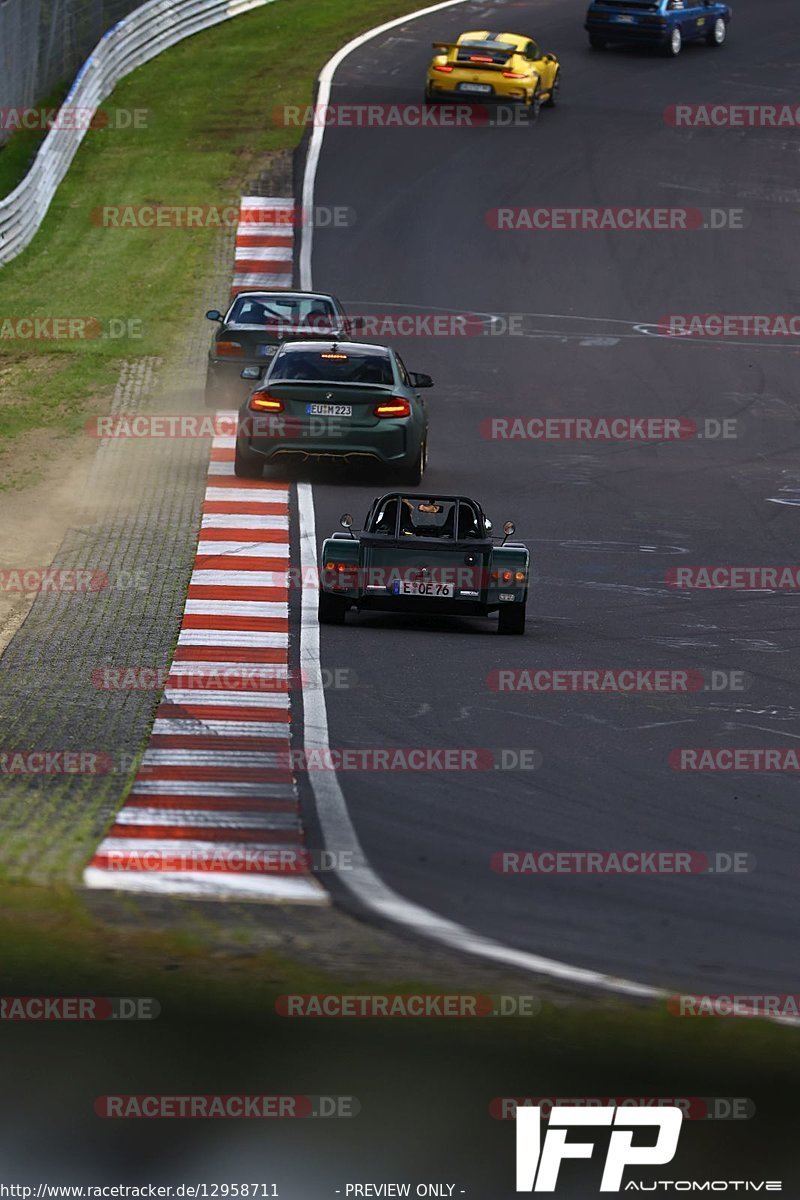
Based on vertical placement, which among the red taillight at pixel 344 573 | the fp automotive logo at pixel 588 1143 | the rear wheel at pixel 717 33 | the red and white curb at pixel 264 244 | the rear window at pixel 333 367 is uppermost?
the fp automotive logo at pixel 588 1143

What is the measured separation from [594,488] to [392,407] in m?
2.49

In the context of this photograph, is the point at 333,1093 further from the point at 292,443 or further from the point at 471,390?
the point at 471,390

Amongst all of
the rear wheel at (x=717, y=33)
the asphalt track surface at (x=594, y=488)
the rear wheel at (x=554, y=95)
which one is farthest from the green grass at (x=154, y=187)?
the rear wheel at (x=717, y=33)

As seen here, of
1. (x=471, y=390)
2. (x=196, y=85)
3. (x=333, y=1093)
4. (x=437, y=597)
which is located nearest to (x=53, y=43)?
(x=196, y=85)

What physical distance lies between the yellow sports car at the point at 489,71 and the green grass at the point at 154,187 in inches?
123

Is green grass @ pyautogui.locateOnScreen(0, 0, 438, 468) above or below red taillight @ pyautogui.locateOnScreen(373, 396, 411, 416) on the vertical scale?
below

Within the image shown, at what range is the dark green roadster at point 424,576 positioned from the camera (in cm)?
1420

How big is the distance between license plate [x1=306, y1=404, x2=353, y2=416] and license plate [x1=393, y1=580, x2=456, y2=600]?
5.42 metres

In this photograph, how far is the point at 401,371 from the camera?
20.3 m

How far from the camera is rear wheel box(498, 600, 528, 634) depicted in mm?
14297

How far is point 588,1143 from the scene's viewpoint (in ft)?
20.1

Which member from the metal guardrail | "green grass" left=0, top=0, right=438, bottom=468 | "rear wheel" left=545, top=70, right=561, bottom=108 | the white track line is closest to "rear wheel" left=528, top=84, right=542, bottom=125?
"rear wheel" left=545, top=70, right=561, bottom=108

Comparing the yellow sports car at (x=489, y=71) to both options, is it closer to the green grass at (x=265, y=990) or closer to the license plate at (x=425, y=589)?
the license plate at (x=425, y=589)

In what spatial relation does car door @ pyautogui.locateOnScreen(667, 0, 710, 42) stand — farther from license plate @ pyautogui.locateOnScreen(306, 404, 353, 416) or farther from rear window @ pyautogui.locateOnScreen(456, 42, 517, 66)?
license plate @ pyautogui.locateOnScreen(306, 404, 353, 416)
